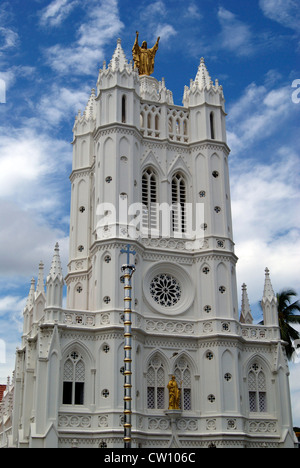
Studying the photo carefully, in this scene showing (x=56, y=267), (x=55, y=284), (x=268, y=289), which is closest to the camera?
(x=55, y=284)

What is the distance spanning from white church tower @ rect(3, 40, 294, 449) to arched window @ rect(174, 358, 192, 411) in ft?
0.22

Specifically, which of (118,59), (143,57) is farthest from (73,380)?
(143,57)

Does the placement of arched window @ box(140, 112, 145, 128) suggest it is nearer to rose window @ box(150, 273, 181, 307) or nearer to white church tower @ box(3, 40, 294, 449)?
white church tower @ box(3, 40, 294, 449)

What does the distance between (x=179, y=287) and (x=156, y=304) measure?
2246 millimetres

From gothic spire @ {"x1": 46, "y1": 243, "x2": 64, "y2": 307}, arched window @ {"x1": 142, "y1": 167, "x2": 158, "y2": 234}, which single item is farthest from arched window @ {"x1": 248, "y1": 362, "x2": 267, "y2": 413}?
gothic spire @ {"x1": 46, "y1": 243, "x2": 64, "y2": 307}

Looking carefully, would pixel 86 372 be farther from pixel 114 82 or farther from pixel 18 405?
pixel 114 82

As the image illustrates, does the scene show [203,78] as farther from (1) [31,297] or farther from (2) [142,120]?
(1) [31,297]

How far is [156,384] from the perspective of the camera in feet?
133

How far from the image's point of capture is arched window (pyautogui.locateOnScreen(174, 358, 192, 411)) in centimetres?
4081

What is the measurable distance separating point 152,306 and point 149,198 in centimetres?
769

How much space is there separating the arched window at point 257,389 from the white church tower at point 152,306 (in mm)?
89

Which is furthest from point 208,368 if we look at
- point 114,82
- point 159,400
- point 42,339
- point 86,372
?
point 114,82

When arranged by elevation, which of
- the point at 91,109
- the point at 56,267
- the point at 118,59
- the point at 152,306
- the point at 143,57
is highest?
the point at 143,57

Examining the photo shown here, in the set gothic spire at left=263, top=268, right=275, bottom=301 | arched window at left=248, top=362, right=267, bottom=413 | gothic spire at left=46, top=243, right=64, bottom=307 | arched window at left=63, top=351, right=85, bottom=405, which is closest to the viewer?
arched window at left=63, top=351, right=85, bottom=405
